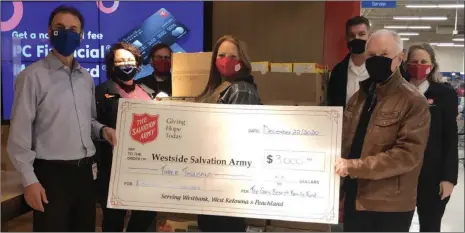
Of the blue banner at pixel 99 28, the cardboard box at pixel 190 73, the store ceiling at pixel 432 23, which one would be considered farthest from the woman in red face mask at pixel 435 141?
the store ceiling at pixel 432 23

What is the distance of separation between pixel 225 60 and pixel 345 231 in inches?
44.5

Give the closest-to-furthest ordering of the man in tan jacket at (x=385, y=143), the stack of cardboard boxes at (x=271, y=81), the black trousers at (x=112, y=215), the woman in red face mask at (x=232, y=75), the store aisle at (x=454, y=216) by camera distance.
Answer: the man in tan jacket at (x=385, y=143) < the woman in red face mask at (x=232, y=75) < the black trousers at (x=112, y=215) < the stack of cardboard boxes at (x=271, y=81) < the store aisle at (x=454, y=216)

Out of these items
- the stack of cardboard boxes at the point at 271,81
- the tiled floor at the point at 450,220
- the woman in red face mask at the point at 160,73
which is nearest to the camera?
the stack of cardboard boxes at the point at 271,81

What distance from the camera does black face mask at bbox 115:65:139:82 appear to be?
278 centimetres

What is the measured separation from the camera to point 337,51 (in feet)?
13.9

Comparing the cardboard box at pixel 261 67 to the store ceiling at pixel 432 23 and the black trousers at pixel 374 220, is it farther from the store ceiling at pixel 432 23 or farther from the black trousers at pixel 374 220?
the store ceiling at pixel 432 23

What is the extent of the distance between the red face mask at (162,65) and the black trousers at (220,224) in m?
1.45

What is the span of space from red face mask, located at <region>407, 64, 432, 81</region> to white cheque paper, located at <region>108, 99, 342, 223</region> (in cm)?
104

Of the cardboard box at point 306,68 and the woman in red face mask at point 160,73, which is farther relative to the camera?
the woman in red face mask at point 160,73

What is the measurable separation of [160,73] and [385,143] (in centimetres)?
202

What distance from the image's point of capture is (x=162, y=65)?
3.45 meters

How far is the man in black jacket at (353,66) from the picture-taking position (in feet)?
9.69

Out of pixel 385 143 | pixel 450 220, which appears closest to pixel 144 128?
pixel 385 143
